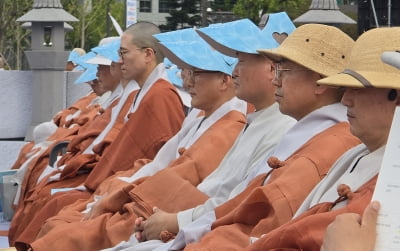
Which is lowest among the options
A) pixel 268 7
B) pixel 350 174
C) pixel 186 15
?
pixel 186 15

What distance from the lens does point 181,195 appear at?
4.82 meters

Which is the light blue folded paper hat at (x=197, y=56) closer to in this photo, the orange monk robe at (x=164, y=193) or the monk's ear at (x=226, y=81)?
the monk's ear at (x=226, y=81)

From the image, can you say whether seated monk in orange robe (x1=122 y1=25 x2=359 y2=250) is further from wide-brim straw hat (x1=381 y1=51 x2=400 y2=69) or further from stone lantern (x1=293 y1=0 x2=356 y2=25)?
stone lantern (x1=293 y1=0 x2=356 y2=25)

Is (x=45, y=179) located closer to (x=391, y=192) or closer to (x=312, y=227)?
(x=312, y=227)

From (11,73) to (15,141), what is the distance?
2.54 feet

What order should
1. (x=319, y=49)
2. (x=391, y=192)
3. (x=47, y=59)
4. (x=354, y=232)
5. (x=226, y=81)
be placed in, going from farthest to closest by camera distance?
1. (x=47, y=59)
2. (x=226, y=81)
3. (x=319, y=49)
4. (x=354, y=232)
5. (x=391, y=192)

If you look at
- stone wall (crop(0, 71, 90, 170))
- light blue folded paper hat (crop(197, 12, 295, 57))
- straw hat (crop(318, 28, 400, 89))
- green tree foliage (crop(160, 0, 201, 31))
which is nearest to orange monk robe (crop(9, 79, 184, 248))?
light blue folded paper hat (crop(197, 12, 295, 57))

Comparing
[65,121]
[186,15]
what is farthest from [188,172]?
[186,15]

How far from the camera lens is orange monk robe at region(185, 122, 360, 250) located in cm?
375

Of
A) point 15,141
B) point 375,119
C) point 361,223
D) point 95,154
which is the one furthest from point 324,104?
point 15,141

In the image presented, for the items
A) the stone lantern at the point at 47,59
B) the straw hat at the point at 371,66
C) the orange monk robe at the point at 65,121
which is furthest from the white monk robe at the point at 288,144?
the stone lantern at the point at 47,59

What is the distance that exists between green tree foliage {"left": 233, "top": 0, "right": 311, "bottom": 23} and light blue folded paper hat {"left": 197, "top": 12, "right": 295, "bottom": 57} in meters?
31.4

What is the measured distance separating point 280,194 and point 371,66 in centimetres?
91

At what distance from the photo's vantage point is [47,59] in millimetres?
12312
